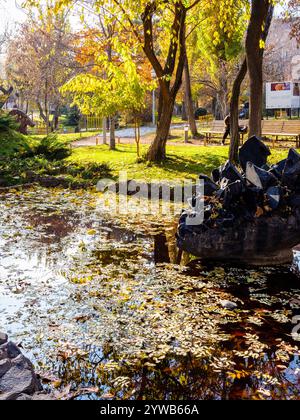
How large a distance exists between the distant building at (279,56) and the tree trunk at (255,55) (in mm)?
33993

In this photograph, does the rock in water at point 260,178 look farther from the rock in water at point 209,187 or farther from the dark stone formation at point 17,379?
the dark stone formation at point 17,379

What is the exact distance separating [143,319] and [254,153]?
408 cm

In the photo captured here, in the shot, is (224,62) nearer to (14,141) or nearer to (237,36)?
(237,36)

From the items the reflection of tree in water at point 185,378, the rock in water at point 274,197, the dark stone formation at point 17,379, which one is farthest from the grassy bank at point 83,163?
the dark stone formation at point 17,379

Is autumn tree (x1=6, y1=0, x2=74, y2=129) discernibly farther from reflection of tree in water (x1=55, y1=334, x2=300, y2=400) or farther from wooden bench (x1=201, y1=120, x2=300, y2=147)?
reflection of tree in water (x1=55, y1=334, x2=300, y2=400)

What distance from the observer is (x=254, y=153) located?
8711 mm

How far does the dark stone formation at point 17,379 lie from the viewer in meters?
3.99

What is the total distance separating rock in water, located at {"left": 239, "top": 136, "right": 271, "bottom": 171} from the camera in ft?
28.5

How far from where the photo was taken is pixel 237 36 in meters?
28.5

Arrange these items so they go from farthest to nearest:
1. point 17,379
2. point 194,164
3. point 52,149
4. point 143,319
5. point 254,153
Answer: point 52,149, point 194,164, point 254,153, point 143,319, point 17,379

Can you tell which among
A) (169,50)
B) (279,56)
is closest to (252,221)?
(169,50)

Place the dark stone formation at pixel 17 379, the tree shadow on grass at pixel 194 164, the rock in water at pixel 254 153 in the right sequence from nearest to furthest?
the dark stone formation at pixel 17 379 → the rock in water at pixel 254 153 → the tree shadow on grass at pixel 194 164

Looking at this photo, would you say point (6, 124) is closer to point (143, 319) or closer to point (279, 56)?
point (143, 319)
